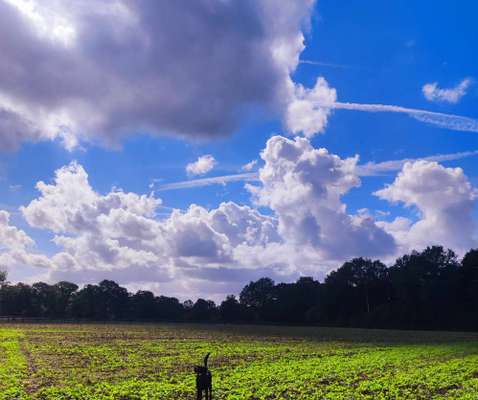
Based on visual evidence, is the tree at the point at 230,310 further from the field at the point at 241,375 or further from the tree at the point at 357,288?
the field at the point at 241,375

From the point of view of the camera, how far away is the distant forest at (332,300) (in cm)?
10119

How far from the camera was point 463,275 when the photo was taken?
337 ft

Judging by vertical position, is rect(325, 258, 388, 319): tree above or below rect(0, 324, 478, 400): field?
above

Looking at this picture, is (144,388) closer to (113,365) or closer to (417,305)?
(113,365)

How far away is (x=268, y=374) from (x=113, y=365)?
921cm

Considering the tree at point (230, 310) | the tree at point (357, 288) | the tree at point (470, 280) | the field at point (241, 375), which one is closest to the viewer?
the field at point (241, 375)

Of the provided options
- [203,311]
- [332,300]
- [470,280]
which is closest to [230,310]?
[203,311]

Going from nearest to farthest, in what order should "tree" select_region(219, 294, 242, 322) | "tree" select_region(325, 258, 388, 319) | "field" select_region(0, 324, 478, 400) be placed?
"field" select_region(0, 324, 478, 400), "tree" select_region(325, 258, 388, 319), "tree" select_region(219, 294, 242, 322)

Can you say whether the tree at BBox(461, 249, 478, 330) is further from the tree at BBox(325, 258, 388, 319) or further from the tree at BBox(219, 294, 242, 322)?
the tree at BBox(219, 294, 242, 322)

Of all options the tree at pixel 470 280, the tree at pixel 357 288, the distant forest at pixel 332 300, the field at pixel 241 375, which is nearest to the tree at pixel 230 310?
the distant forest at pixel 332 300

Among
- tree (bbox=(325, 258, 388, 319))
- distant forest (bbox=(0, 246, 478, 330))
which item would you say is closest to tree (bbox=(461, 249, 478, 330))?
distant forest (bbox=(0, 246, 478, 330))

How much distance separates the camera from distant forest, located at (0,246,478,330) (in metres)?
101

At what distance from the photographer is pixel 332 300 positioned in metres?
122

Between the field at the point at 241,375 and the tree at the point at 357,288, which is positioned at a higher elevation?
the tree at the point at 357,288
